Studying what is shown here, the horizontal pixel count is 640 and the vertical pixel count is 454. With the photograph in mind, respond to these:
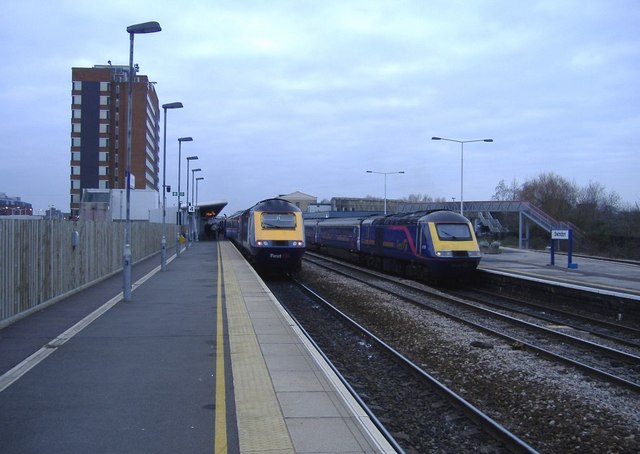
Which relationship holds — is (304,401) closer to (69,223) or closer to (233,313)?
(233,313)

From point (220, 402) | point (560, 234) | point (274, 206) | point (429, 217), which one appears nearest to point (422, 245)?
point (429, 217)

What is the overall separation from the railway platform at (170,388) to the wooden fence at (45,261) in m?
0.52

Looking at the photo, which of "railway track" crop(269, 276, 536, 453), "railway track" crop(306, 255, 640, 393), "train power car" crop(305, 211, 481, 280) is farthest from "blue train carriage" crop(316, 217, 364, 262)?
"railway track" crop(269, 276, 536, 453)

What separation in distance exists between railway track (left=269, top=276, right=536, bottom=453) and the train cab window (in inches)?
357

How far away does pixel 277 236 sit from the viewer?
2167 cm

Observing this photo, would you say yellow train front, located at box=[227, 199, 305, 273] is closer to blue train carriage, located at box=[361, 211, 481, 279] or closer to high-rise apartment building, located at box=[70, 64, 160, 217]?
blue train carriage, located at box=[361, 211, 481, 279]

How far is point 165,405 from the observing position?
5.53 m

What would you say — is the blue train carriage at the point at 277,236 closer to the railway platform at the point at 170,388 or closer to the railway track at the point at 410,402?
the railway track at the point at 410,402

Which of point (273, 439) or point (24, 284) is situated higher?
point (24, 284)

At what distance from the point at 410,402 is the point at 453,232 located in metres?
13.8

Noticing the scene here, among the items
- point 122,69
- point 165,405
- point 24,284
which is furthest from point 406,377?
point 122,69

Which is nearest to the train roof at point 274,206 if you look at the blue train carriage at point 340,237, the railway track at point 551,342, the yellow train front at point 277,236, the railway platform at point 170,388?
the yellow train front at point 277,236

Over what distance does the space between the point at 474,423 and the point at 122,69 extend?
94.0 m

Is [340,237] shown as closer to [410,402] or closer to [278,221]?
[278,221]
